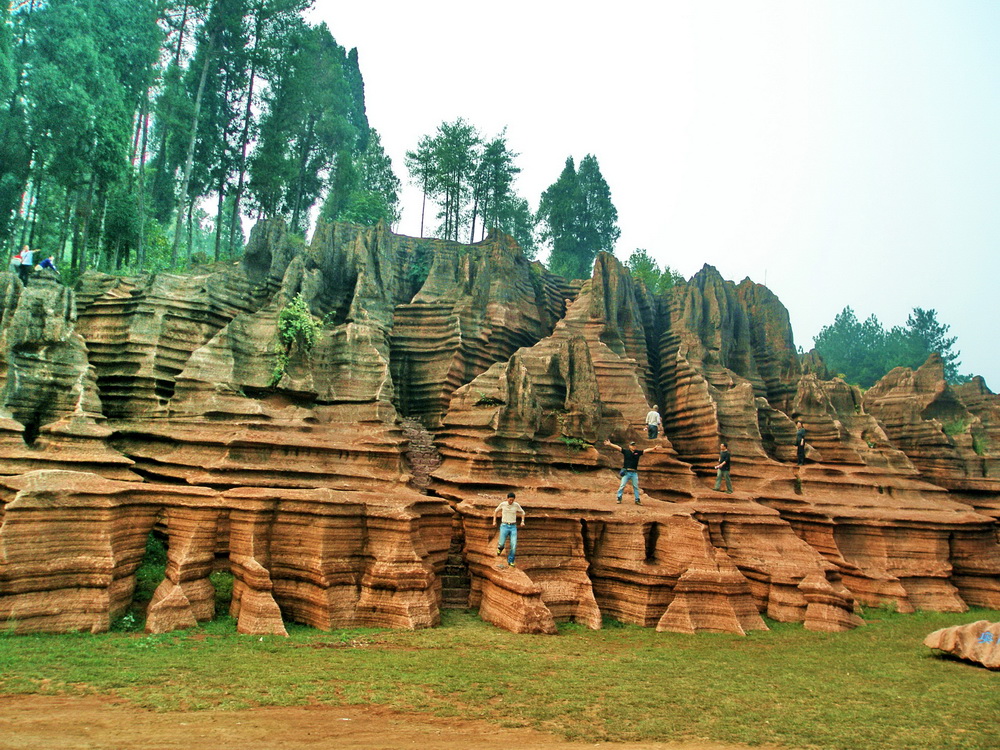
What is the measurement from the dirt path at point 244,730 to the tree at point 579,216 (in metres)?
45.5

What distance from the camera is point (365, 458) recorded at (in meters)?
17.7

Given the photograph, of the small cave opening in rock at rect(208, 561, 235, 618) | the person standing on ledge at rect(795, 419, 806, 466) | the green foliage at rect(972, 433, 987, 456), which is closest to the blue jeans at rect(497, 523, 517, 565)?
the small cave opening in rock at rect(208, 561, 235, 618)

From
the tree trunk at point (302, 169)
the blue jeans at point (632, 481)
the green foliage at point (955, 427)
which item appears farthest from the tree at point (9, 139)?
the green foliage at point (955, 427)

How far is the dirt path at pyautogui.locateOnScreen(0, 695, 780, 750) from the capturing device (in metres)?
6.95

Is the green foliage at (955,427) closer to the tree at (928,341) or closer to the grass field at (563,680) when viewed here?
the grass field at (563,680)

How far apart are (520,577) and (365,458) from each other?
→ 230 inches

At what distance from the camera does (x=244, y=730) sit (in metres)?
7.42

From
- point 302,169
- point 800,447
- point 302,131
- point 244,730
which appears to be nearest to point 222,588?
point 244,730

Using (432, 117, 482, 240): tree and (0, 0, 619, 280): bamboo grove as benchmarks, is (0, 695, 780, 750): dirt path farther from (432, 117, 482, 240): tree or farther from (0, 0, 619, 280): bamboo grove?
(432, 117, 482, 240): tree

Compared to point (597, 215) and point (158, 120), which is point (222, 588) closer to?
point (158, 120)

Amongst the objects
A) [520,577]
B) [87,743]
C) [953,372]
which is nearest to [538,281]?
[520,577]

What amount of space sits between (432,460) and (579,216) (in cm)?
3601

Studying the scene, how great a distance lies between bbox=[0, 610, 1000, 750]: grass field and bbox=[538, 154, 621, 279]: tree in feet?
136

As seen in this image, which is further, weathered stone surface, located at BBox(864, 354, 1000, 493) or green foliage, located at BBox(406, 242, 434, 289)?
green foliage, located at BBox(406, 242, 434, 289)
